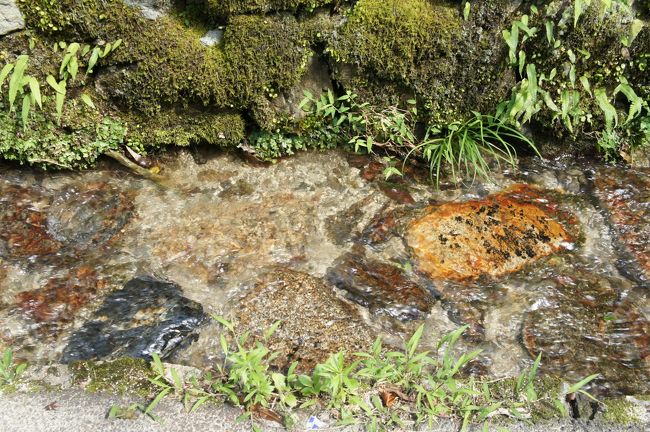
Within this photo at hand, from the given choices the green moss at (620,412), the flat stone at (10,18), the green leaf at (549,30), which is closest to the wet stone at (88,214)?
the flat stone at (10,18)

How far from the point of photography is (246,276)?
151 inches

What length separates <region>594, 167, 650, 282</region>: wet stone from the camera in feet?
13.3

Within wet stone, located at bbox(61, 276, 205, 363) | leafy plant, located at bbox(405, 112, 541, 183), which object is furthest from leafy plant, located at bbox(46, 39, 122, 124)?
leafy plant, located at bbox(405, 112, 541, 183)

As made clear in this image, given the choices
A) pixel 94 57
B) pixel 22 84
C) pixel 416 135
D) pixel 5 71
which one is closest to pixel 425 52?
pixel 416 135

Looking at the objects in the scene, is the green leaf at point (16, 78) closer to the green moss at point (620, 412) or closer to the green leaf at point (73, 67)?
the green leaf at point (73, 67)

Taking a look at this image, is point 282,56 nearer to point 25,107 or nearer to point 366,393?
point 25,107

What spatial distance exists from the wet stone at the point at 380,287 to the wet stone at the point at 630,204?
5.63 ft

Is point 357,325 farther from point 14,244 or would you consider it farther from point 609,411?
point 14,244

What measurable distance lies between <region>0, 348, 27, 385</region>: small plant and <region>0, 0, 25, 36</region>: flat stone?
2.58 m

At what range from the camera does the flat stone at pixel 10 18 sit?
154 inches

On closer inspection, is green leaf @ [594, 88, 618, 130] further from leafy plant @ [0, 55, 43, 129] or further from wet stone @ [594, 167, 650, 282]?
leafy plant @ [0, 55, 43, 129]

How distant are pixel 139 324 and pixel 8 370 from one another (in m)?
0.79

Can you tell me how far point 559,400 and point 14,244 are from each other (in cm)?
389

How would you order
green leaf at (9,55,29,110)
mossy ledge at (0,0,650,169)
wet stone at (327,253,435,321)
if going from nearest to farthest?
wet stone at (327,253,435,321) → green leaf at (9,55,29,110) → mossy ledge at (0,0,650,169)
